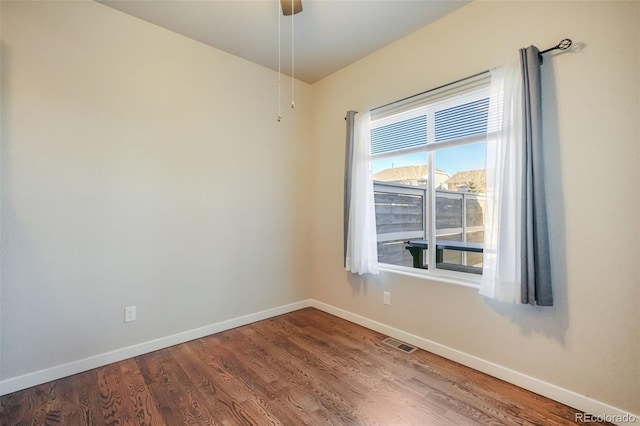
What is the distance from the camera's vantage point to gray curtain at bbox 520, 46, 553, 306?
1841 millimetres

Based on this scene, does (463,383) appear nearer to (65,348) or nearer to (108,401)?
(108,401)

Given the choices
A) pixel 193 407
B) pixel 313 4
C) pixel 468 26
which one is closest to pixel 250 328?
pixel 193 407

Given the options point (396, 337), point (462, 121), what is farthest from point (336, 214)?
point (462, 121)

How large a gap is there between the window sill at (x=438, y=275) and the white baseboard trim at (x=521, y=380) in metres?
0.55

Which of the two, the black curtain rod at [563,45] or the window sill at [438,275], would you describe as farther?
the window sill at [438,275]

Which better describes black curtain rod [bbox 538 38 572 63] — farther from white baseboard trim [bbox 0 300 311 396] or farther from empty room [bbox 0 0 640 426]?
white baseboard trim [bbox 0 300 311 396]

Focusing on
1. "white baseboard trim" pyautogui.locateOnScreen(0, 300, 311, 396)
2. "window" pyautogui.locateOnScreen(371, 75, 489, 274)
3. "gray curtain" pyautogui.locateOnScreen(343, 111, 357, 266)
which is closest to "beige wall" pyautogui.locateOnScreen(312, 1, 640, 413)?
"window" pyautogui.locateOnScreen(371, 75, 489, 274)

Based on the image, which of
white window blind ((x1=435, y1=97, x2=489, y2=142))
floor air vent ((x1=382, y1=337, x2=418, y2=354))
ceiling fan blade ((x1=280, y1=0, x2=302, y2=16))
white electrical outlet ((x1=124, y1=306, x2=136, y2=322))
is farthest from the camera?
floor air vent ((x1=382, y1=337, x2=418, y2=354))

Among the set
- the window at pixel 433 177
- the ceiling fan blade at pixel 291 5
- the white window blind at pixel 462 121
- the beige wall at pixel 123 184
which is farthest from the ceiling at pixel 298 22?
the white window blind at pixel 462 121

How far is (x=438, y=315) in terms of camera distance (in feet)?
8.18

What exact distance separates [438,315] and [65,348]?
2.96 m

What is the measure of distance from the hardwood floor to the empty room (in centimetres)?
2

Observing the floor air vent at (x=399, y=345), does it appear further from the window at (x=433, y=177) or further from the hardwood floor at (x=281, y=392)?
the window at (x=433, y=177)

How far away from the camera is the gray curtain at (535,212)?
184cm
